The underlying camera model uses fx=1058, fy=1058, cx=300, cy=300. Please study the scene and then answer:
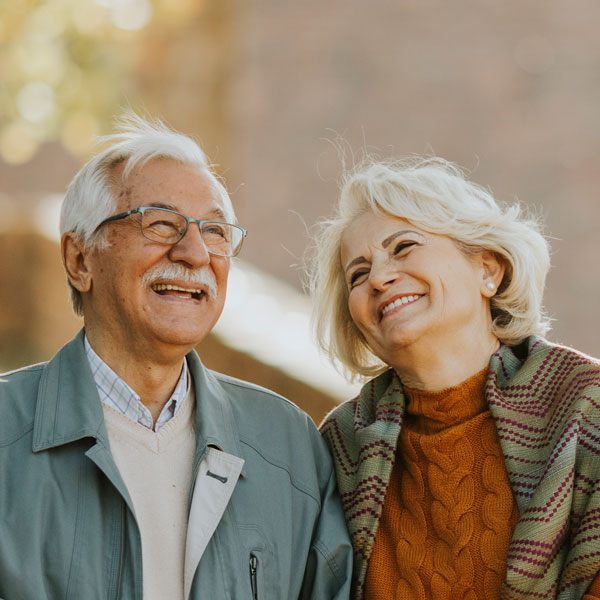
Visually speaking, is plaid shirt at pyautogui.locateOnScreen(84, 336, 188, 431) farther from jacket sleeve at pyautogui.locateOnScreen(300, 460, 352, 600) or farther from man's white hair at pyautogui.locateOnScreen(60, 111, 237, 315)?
jacket sleeve at pyautogui.locateOnScreen(300, 460, 352, 600)

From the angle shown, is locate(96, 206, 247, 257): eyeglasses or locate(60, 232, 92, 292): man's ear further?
locate(60, 232, 92, 292): man's ear

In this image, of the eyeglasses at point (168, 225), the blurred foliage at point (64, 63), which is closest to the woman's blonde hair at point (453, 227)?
the eyeglasses at point (168, 225)

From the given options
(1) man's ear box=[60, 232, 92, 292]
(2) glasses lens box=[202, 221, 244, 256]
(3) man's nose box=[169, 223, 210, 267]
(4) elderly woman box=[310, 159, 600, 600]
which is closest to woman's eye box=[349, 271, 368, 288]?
(4) elderly woman box=[310, 159, 600, 600]

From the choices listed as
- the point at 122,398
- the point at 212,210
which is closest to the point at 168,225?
the point at 212,210

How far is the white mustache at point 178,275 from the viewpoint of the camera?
3.31 m

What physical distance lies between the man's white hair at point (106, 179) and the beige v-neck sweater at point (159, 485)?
1.83 feet

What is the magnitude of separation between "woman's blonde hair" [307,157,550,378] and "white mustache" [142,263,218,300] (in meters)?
0.57

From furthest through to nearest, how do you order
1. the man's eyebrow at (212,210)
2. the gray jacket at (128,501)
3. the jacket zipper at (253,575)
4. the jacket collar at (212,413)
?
the man's eyebrow at (212,210) → the jacket collar at (212,413) → the jacket zipper at (253,575) → the gray jacket at (128,501)

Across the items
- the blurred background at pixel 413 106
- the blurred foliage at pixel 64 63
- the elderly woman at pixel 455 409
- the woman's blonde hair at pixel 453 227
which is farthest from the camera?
the blurred background at pixel 413 106

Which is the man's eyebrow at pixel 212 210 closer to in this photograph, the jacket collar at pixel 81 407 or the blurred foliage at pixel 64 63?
the jacket collar at pixel 81 407

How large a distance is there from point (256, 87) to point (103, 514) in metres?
9.19

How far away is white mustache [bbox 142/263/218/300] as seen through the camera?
331 centimetres

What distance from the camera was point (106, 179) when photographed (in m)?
3.44

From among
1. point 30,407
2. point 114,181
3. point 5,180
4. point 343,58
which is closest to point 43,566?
point 30,407
